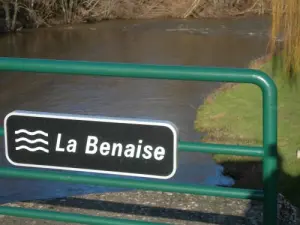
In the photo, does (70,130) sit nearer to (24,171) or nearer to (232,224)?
(24,171)

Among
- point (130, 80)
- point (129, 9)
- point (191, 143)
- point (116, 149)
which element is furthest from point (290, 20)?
point (129, 9)

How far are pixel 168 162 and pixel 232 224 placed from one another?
10.2ft

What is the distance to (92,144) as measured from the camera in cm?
288

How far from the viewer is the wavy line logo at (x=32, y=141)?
2943 millimetres

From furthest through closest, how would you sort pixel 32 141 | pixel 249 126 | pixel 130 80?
pixel 130 80, pixel 249 126, pixel 32 141

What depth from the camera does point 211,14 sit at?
28.5 metres

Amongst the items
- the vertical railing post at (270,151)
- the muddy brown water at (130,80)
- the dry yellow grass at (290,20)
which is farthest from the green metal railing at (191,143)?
the muddy brown water at (130,80)

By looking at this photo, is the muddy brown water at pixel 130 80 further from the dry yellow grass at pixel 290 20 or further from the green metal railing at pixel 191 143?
the green metal railing at pixel 191 143

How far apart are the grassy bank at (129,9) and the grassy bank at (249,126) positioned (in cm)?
1525

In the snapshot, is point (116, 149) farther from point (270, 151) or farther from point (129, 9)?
point (129, 9)

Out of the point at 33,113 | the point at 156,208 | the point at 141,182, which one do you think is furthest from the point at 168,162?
the point at 156,208

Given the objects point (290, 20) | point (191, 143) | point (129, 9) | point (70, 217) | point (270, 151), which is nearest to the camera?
point (270, 151)

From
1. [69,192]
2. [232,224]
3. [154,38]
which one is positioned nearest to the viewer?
[232,224]

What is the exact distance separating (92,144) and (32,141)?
29 cm
